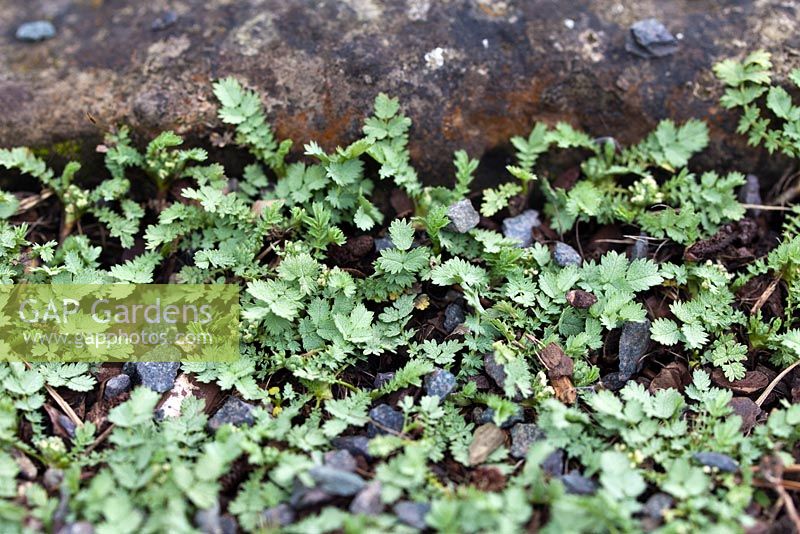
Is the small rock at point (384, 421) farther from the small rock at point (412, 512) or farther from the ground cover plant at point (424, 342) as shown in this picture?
the small rock at point (412, 512)

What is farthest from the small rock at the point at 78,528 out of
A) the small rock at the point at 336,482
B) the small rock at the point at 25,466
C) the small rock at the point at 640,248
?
the small rock at the point at 640,248

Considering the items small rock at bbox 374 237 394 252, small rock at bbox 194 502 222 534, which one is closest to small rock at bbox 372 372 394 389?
small rock at bbox 374 237 394 252

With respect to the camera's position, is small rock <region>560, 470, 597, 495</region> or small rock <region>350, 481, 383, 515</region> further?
small rock <region>560, 470, 597, 495</region>

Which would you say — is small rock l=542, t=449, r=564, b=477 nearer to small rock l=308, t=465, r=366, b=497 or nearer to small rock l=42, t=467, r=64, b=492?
small rock l=308, t=465, r=366, b=497

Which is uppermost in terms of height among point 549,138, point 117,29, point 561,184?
point 117,29

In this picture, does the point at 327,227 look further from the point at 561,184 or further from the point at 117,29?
the point at 117,29

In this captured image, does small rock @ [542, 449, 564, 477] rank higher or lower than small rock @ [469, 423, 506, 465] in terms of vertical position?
higher

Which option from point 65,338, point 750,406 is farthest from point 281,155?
point 750,406
